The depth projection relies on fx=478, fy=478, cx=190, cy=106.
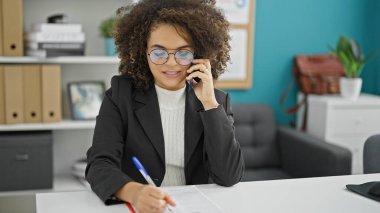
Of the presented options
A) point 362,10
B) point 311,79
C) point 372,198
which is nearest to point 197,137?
point 372,198

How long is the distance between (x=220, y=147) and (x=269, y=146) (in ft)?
6.30

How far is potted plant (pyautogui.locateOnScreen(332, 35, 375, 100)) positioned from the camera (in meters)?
3.25

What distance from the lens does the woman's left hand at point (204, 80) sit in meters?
1.53

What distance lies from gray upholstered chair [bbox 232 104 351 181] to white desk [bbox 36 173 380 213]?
1509 millimetres

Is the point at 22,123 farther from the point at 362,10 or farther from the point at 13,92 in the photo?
the point at 362,10

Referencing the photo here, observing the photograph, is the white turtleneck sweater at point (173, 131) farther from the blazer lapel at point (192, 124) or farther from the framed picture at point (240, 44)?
the framed picture at point (240, 44)

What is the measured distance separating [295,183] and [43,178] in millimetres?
1703

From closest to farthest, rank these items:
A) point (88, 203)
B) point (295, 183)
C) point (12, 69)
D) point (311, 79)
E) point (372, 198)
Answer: point (88, 203)
point (372, 198)
point (295, 183)
point (12, 69)
point (311, 79)

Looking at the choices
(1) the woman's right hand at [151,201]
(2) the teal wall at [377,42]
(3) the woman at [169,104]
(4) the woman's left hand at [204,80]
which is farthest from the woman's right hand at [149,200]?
(2) the teal wall at [377,42]

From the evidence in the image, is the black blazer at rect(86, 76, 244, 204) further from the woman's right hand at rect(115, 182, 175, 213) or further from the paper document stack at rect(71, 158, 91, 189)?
the paper document stack at rect(71, 158, 91, 189)

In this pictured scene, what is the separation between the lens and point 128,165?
1580mm

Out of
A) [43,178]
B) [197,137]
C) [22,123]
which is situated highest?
[197,137]

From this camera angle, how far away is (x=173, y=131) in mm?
1596

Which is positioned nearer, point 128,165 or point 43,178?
point 128,165
